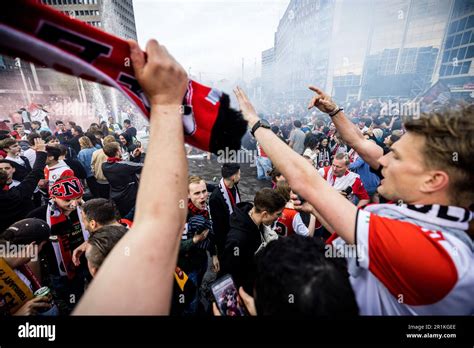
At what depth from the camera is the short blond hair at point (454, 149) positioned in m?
0.95

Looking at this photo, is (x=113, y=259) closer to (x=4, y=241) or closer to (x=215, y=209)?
(x=4, y=241)

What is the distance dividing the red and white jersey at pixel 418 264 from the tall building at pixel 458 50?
1223 inches

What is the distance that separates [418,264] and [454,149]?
0.53m

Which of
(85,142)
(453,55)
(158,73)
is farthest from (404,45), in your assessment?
(158,73)

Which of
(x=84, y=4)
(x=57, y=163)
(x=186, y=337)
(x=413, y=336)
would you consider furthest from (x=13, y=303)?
(x=84, y=4)

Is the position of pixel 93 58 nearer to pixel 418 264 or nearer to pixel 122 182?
pixel 418 264

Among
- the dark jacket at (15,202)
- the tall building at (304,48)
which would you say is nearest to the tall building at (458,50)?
the tall building at (304,48)

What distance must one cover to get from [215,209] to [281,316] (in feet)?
9.53

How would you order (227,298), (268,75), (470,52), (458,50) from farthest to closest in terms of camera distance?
(268,75)
(458,50)
(470,52)
(227,298)

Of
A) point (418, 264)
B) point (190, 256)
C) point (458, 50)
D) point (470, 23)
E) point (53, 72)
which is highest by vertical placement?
point (470, 23)

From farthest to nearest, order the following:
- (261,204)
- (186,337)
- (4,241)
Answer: (261,204) → (4,241) → (186,337)

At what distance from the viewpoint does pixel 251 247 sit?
7.98ft

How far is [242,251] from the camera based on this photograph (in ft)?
7.67

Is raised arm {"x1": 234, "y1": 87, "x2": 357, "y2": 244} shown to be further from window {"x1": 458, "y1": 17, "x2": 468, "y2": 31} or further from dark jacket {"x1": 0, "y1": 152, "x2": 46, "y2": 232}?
window {"x1": 458, "y1": 17, "x2": 468, "y2": 31}
